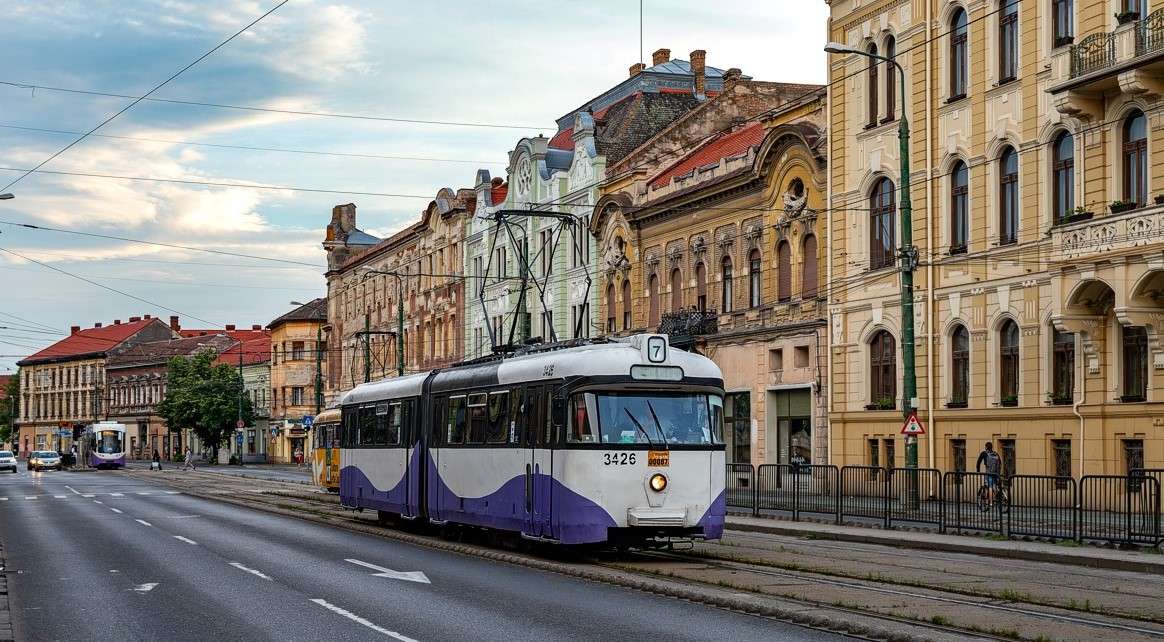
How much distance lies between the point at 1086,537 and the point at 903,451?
16069 millimetres

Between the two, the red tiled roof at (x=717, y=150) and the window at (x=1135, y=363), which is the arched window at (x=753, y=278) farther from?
the window at (x=1135, y=363)

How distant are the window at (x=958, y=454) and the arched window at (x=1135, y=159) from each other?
821 centimetres

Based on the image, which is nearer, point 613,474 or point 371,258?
point 613,474

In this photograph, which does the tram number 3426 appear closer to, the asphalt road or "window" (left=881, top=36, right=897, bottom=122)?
the asphalt road

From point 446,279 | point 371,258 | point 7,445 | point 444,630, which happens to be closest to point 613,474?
point 444,630

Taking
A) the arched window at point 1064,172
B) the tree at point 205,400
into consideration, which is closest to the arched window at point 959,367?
the arched window at point 1064,172

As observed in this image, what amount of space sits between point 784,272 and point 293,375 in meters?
68.9

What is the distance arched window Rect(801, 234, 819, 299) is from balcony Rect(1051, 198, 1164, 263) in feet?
39.2

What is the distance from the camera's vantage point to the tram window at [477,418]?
2467cm

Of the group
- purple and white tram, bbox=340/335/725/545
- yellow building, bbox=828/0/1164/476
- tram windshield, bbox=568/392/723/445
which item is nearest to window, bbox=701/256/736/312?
yellow building, bbox=828/0/1164/476

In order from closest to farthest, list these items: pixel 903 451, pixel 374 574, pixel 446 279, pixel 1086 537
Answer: pixel 374 574 < pixel 1086 537 < pixel 903 451 < pixel 446 279

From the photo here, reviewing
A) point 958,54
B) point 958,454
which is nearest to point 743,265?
point 958,54

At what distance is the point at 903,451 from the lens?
40.2 metres

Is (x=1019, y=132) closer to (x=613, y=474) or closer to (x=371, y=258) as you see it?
(x=613, y=474)
